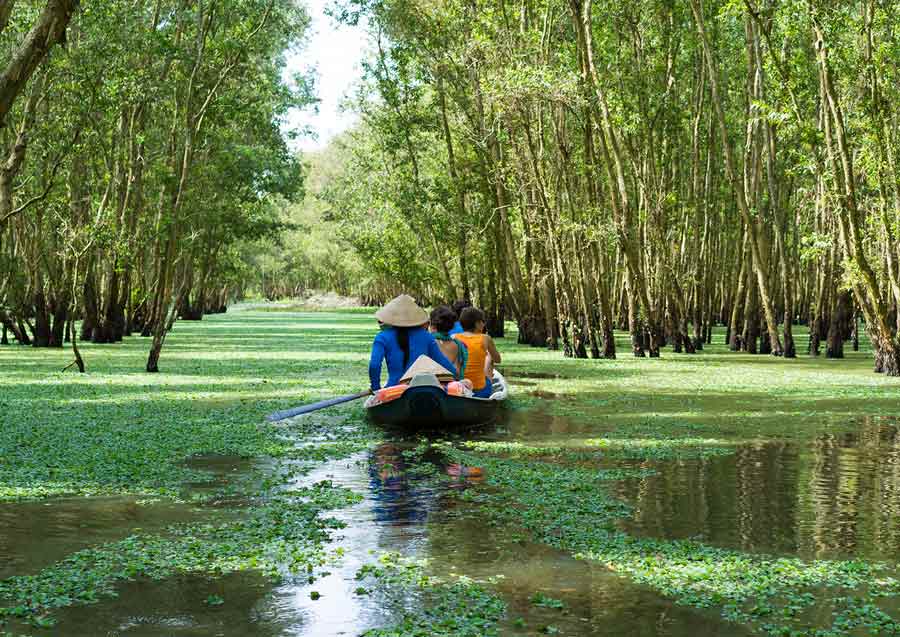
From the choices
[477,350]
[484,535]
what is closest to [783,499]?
[484,535]

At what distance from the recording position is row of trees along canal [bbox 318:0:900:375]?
1992 centimetres

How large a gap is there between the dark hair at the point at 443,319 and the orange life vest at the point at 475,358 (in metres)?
0.16

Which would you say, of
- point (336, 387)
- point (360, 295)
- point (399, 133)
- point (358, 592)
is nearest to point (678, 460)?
point (358, 592)

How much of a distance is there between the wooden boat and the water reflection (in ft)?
9.22

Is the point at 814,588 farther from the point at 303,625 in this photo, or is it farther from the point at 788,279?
the point at 788,279

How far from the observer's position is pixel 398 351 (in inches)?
494

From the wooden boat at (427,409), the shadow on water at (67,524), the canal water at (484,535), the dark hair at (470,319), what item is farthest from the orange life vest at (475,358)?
the shadow on water at (67,524)

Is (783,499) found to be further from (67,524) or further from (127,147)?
(127,147)

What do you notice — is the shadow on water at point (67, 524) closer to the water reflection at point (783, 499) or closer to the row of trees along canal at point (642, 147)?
the water reflection at point (783, 499)

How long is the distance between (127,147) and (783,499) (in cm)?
2379

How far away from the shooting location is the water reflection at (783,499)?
672cm

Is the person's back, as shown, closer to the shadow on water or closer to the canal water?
the canal water

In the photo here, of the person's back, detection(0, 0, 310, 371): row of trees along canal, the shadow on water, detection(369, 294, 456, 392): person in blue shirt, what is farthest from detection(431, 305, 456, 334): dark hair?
the shadow on water

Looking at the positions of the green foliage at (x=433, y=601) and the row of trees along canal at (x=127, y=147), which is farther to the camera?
the row of trees along canal at (x=127, y=147)
